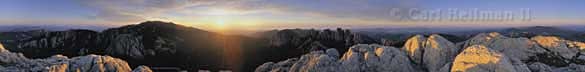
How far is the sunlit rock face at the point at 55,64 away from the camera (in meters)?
69.6

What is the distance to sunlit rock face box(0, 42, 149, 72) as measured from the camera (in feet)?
228

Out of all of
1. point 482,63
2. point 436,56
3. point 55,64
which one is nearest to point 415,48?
point 436,56

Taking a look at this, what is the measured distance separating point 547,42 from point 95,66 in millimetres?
65349

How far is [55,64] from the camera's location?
234 ft

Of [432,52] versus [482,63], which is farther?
[432,52]

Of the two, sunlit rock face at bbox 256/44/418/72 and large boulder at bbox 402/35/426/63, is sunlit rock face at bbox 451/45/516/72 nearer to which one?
sunlit rock face at bbox 256/44/418/72

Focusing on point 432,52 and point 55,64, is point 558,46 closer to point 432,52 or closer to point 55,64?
point 432,52

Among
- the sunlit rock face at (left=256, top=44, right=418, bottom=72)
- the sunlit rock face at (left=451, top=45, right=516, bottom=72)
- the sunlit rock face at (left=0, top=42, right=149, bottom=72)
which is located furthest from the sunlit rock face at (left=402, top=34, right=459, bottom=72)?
the sunlit rock face at (left=0, top=42, right=149, bottom=72)

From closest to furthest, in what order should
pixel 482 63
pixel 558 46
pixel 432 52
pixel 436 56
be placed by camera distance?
1. pixel 482 63
2. pixel 436 56
3. pixel 432 52
4. pixel 558 46

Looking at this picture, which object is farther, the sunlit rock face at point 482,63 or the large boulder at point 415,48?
the large boulder at point 415,48

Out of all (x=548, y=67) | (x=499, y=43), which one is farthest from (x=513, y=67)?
(x=499, y=43)

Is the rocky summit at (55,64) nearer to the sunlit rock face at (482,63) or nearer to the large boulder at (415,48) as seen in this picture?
the large boulder at (415,48)

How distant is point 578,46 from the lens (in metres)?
90.8

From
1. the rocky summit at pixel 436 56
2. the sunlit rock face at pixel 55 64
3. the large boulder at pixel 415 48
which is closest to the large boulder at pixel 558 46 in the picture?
the rocky summit at pixel 436 56
